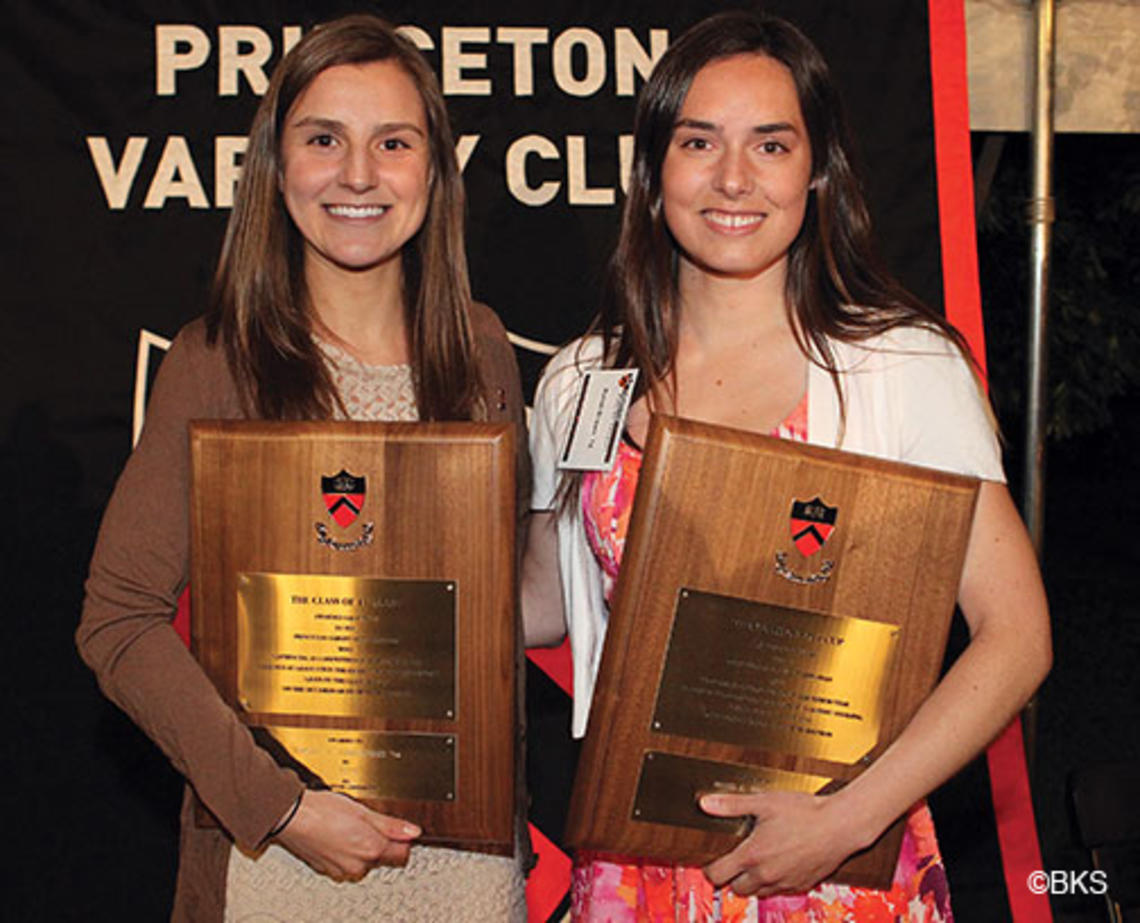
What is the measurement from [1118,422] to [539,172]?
8.57 meters

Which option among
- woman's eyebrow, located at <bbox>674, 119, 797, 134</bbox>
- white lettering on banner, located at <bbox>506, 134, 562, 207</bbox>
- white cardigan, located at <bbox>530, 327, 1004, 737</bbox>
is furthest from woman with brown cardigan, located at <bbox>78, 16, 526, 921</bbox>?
white lettering on banner, located at <bbox>506, 134, 562, 207</bbox>

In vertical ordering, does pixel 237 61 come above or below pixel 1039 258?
above

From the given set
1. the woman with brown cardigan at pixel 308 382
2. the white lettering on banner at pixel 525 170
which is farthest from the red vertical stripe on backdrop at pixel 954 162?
the woman with brown cardigan at pixel 308 382

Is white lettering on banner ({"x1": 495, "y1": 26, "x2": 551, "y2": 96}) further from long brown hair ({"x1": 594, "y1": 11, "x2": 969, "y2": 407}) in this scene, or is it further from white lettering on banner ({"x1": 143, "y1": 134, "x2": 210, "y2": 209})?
long brown hair ({"x1": 594, "y1": 11, "x2": 969, "y2": 407})

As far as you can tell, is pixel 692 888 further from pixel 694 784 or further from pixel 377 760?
pixel 377 760

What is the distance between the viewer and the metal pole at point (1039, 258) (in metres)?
2.87

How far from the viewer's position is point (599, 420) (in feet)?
6.00

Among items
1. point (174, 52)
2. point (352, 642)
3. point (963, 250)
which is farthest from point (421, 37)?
point (352, 642)

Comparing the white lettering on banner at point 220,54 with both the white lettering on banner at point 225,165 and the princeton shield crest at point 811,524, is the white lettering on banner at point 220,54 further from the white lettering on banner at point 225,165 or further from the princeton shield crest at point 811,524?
the princeton shield crest at point 811,524

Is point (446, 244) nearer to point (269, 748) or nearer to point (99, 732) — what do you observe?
point (269, 748)

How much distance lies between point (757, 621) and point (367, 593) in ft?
1.59

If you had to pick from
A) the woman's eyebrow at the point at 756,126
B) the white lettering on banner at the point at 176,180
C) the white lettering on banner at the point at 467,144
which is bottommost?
the woman's eyebrow at the point at 756,126

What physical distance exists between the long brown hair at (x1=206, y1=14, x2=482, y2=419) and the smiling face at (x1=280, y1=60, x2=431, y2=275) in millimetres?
23

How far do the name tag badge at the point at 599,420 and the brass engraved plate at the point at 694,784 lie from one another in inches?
17.2
